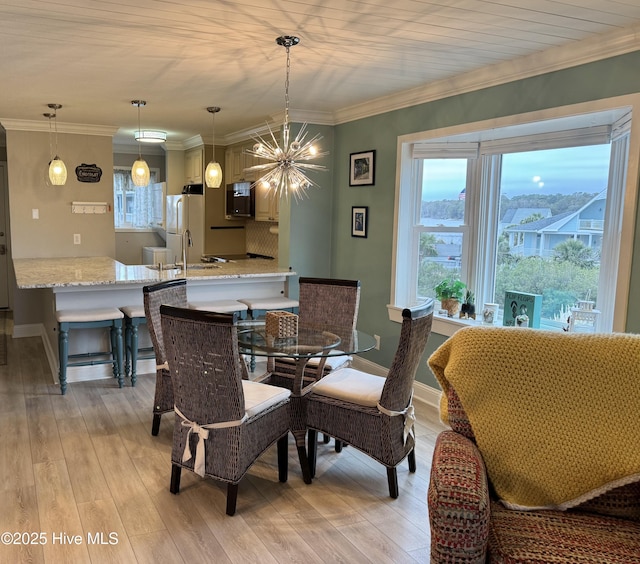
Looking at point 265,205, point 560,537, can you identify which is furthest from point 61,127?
point 560,537

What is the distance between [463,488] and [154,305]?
2356mm

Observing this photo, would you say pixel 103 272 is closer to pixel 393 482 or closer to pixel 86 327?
pixel 86 327

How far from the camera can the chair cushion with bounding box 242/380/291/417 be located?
8.84 ft

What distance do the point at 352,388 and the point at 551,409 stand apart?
1.29 meters

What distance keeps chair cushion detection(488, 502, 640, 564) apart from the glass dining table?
4.12ft

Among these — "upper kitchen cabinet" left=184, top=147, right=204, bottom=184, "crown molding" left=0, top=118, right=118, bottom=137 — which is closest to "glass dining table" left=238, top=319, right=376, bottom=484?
"crown molding" left=0, top=118, right=118, bottom=137

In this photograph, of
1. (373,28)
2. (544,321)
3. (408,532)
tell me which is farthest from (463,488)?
(544,321)

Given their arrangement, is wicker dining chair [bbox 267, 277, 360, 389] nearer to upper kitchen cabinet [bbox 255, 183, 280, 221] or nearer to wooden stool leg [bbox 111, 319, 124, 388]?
wooden stool leg [bbox 111, 319, 124, 388]

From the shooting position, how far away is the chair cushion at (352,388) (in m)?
2.89

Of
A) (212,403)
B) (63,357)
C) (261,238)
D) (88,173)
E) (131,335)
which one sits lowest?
(63,357)

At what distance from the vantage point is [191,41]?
3.03 meters

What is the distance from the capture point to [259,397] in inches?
110

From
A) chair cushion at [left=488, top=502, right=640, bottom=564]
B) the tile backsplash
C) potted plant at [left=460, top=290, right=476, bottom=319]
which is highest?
the tile backsplash

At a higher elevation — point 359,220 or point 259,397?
point 359,220
